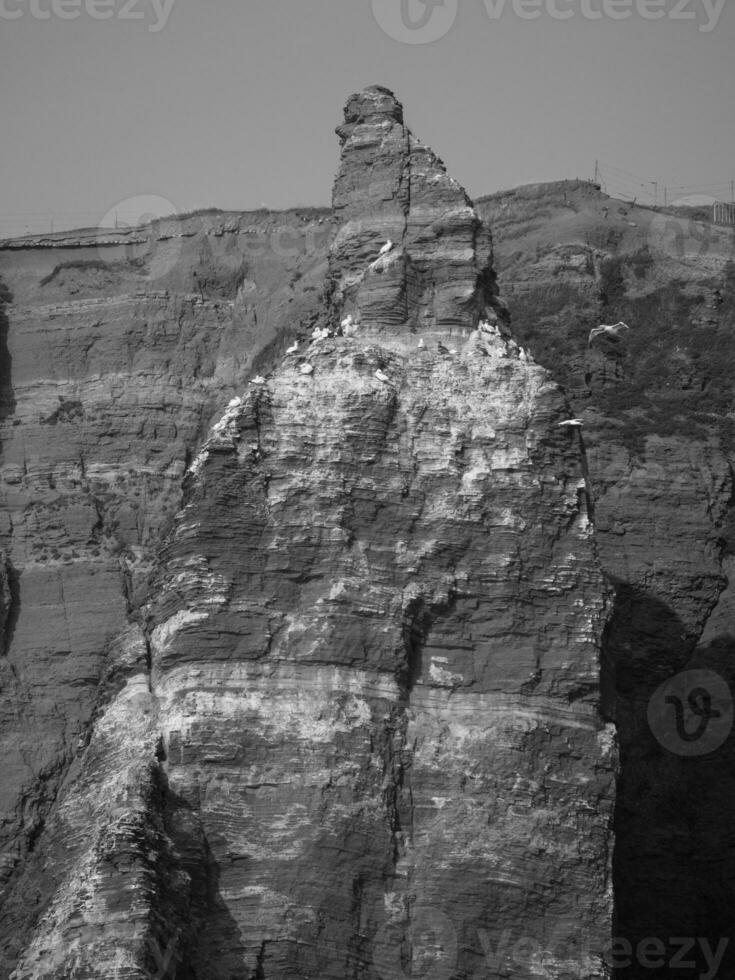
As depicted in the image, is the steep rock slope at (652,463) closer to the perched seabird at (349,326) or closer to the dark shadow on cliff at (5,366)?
the perched seabird at (349,326)

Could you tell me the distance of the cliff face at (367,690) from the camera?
118 feet

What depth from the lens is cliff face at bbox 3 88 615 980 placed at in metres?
35.9

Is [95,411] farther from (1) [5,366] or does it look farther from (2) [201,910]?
(2) [201,910]

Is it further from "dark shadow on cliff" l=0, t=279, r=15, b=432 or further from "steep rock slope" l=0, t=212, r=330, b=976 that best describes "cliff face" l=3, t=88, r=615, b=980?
"dark shadow on cliff" l=0, t=279, r=15, b=432

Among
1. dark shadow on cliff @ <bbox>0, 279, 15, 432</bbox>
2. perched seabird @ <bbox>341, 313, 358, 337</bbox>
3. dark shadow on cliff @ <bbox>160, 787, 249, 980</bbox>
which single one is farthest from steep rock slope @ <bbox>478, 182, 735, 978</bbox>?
dark shadow on cliff @ <bbox>0, 279, 15, 432</bbox>

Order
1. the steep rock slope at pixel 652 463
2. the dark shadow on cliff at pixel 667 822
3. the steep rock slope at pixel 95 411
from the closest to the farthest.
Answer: the dark shadow on cliff at pixel 667 822, the steep rock slope at pixel 652 463, the steep rock slope at pixel 95 411

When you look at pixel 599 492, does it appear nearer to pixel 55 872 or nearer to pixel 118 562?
pixel 118 562

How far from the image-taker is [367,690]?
123ft

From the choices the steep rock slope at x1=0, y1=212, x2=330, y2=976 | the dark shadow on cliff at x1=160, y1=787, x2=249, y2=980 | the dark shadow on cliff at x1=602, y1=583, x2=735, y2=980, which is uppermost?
the steep rock slope at x1=0, y1=212, x2=330, y2=976

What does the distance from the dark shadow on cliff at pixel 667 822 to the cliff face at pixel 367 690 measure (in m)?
13.9

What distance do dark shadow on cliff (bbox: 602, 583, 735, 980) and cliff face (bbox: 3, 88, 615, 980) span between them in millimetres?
13886

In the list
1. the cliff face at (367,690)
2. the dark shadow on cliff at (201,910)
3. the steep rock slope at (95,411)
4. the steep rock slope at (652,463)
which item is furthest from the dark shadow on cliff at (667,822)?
the dark shadow on cliff at (201,910)

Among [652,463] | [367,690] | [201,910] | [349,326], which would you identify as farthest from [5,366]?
[201,910]

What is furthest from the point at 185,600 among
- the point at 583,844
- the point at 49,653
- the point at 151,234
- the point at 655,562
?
the point at 151,234
